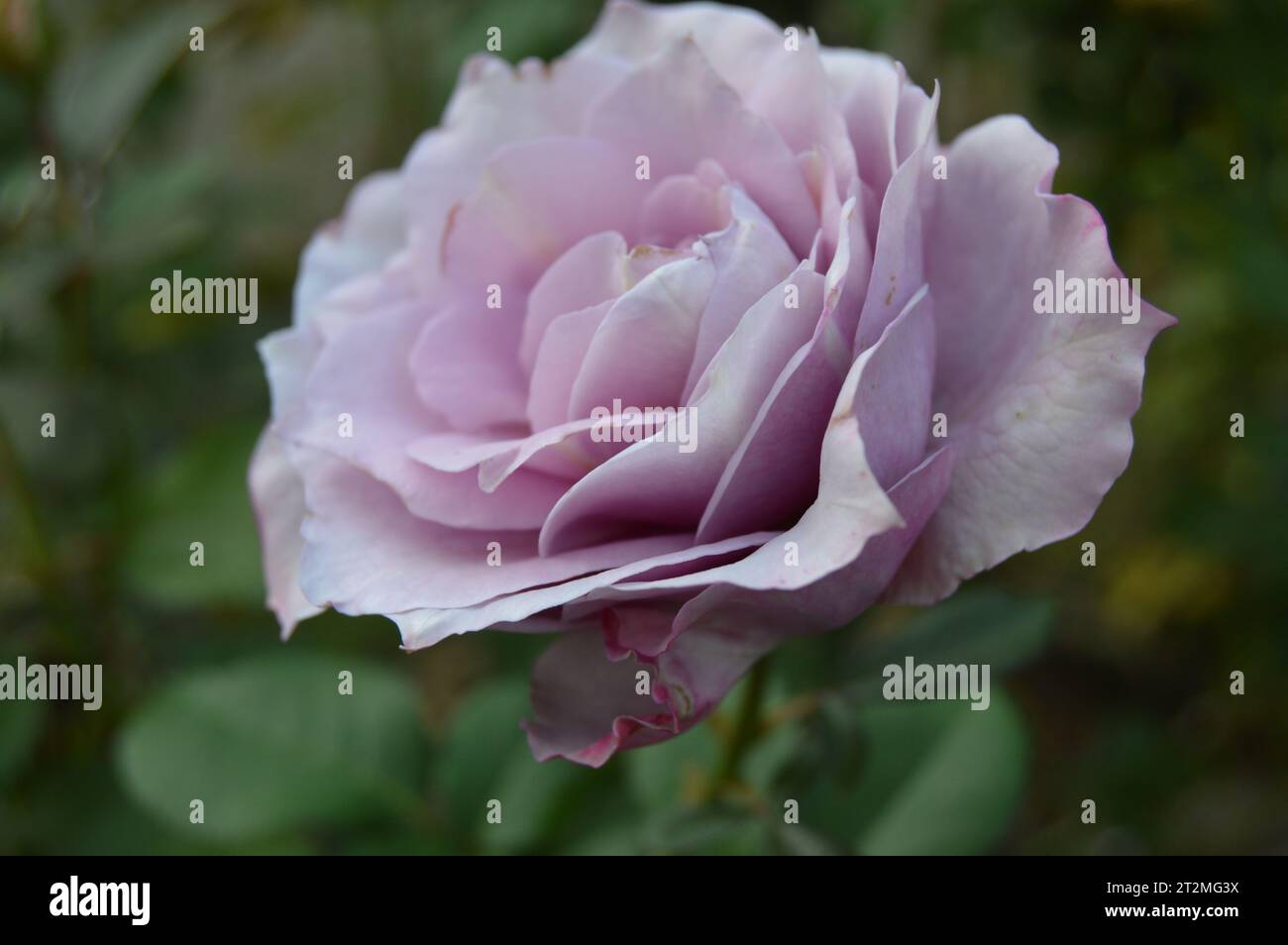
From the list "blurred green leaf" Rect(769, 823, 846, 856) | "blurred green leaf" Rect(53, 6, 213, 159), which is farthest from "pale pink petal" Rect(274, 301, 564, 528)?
"blurred green leaf" Rect(53, 6, 213, 159)

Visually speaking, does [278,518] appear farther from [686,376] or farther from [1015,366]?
[1015,366]

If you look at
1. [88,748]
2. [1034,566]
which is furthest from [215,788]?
[1034,566]

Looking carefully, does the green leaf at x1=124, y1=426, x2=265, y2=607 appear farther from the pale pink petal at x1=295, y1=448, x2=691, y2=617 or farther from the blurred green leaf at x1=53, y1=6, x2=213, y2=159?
the pale pink petal at x1=295, y1=448, x2=691, y2=617

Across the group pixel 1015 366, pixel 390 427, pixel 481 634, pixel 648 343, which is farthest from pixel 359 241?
pixel 481 634

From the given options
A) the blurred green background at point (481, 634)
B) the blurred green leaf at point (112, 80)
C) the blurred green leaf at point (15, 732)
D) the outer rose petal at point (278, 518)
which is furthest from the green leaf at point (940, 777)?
the blurred green leaf at point (112, 80)

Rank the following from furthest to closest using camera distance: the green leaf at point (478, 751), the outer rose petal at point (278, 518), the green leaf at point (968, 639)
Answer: the green leaf at point (478, 751), the green leaf at point (968, 639), the outer rose petal at point (278, 518)

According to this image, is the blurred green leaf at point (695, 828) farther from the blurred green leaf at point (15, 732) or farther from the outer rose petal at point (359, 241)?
the blurred green leaf at point (15, 732)

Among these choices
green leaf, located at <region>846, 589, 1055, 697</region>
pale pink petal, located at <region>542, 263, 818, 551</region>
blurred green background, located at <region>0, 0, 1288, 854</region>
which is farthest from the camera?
blurred green background, located at <region>0, 0, 1288, 854</region>
